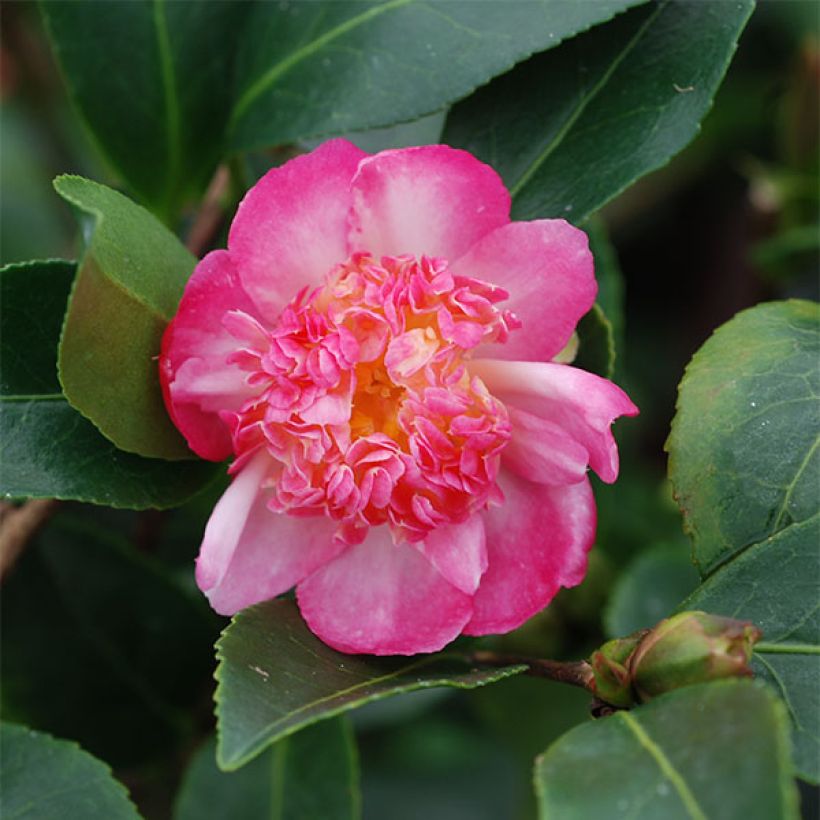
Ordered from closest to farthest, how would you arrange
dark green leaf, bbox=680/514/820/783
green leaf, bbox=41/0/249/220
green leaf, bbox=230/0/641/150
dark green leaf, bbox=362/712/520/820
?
dark green leaf, bbox=680/514/820/783
green leaf, bbox=230/0/641/150
green leaf, bbox=41/0/249/220
dark green leaf, bbox=362/712/520/820

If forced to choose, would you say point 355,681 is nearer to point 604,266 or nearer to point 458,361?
point 458,361

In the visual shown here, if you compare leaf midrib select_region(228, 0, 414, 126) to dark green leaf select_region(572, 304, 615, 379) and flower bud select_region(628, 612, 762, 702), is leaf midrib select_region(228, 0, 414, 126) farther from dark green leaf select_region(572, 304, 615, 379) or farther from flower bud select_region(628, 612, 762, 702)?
flower bud select_region(628, 612, 762, 702)

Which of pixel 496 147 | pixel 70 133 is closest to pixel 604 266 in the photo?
pixel 496 147

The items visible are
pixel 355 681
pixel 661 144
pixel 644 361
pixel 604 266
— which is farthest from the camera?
pixel 644 361

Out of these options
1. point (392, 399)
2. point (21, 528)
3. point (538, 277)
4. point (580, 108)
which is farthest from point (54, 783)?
point (580, 108)

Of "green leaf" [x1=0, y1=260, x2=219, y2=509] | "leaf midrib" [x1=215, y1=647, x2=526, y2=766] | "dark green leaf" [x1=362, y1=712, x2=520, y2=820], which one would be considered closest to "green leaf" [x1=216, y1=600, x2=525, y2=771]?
"leaf midrib" [x1=215, y1=647, x2=526, y2=766]

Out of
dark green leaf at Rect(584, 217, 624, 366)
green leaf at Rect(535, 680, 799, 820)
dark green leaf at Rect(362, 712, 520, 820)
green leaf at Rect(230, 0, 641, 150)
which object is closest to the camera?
green leaf at Rect(535, 680, 799, 820)

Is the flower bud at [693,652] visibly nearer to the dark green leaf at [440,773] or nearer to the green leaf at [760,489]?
the green leaf at [760,489]

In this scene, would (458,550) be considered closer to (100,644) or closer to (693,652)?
(693,652)
